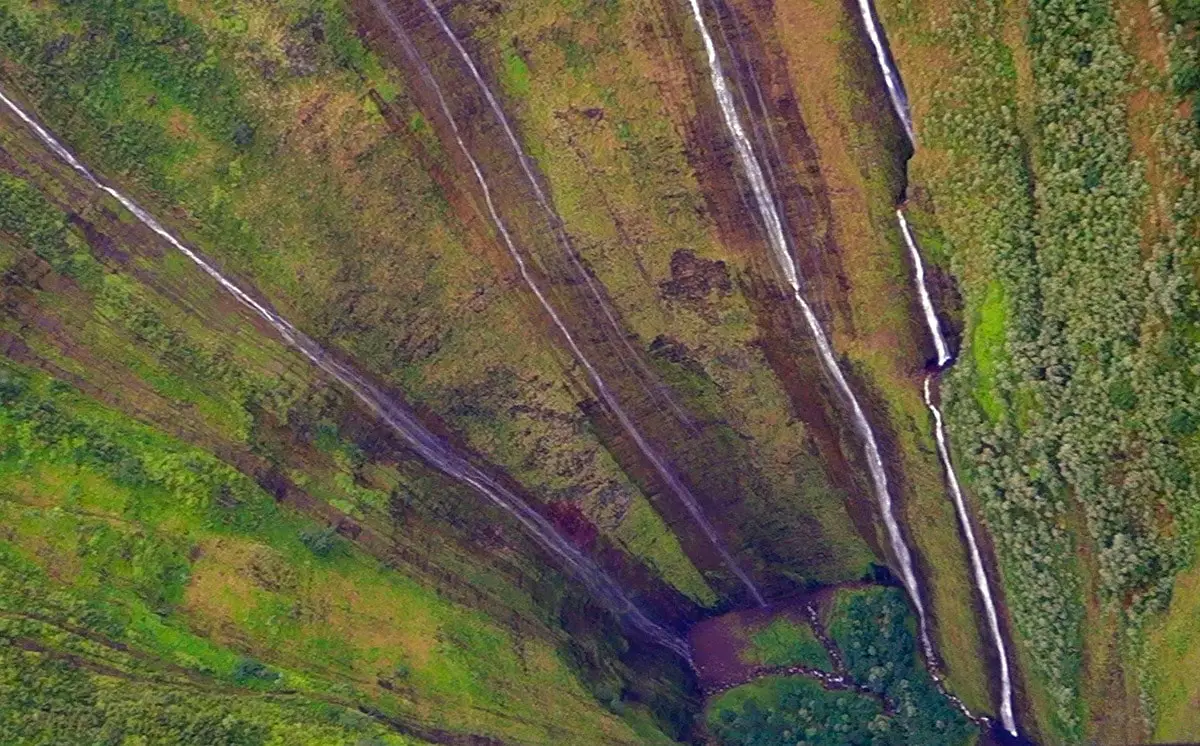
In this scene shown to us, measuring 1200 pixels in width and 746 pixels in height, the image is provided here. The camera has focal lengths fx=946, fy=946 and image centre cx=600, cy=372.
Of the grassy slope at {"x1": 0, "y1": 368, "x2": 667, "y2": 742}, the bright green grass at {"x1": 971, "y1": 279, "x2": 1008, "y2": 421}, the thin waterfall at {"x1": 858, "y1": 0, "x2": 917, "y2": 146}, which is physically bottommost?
the grassy slope at {"x1": 0, "y1": 368, "x2": 667, "y2": 742}

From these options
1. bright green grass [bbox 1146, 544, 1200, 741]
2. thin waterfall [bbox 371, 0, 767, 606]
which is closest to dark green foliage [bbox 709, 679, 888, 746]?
thin waterfall [bbox 371, 0, 767, 606]

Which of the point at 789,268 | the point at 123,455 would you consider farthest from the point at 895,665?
the point at 123,455

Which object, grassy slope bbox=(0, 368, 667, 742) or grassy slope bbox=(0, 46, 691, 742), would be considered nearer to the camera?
grassy slope bbox=(0, 368, 667, 742)

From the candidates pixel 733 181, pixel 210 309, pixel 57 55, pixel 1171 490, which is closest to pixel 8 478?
pixel 210 309

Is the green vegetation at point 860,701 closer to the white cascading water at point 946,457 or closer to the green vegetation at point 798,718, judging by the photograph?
the green vegetation at point 798,718

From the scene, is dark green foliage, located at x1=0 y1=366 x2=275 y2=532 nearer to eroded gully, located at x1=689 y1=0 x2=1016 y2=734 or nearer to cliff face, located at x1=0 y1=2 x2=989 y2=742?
cliff face, located at x1=0 y1=2 x2=989 y2=742

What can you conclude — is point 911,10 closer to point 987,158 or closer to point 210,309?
point 987,158

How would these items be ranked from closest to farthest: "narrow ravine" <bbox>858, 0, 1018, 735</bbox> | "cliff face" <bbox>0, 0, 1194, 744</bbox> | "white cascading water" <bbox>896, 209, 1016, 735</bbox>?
"cliff face" <bbox>0, 0, 1194, 744</bbox>
"narrow ravine" <bbox>858, 0, 1018, 735</bbox>
"white cascading water" <bbox>896, 209, 1016, 735</bbox>

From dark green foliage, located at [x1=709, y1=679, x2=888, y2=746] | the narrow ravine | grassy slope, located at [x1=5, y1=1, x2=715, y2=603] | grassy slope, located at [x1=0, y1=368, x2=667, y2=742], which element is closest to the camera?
grassy slope, located at [x1=0, y1=368, x2=667, y2=742]
